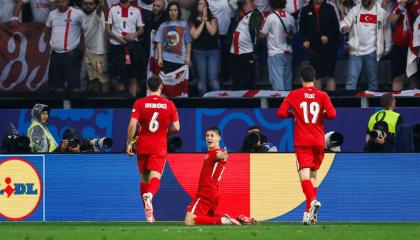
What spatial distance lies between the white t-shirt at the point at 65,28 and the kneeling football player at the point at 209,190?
292 inches

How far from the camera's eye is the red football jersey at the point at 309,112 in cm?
1688

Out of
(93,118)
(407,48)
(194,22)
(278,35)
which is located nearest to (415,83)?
(407,48)

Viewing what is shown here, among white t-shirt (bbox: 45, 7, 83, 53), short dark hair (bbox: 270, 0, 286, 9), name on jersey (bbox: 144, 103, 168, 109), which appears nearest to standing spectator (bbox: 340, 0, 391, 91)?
short dark hair (bbox: 270, 0, 286, 9)

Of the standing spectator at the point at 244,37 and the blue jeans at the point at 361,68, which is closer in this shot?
the blue jeans at the point at 361,68

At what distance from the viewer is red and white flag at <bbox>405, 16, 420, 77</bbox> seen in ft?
73.7

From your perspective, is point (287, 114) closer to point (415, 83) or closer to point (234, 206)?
point (234, 206)

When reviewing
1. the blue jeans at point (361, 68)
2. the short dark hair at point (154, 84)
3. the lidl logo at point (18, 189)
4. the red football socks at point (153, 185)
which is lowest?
the lidl logo at point (18, 189)

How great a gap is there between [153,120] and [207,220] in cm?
150

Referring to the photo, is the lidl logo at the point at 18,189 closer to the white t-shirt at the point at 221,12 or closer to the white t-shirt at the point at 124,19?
the white t-shirt at the point at 124,19

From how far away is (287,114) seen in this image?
1680cm

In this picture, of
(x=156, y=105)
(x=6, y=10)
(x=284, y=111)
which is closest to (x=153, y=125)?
(x=156, y=105)

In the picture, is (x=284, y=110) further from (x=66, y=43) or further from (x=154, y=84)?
(x=66, y=43)

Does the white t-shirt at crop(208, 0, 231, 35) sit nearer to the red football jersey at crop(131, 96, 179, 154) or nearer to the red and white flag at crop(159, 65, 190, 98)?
the red and white flag at crop(159, 65, 190, 98)

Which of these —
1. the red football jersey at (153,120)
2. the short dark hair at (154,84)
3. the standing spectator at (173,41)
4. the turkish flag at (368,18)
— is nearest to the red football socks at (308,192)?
the red football jersey at (153,120)
